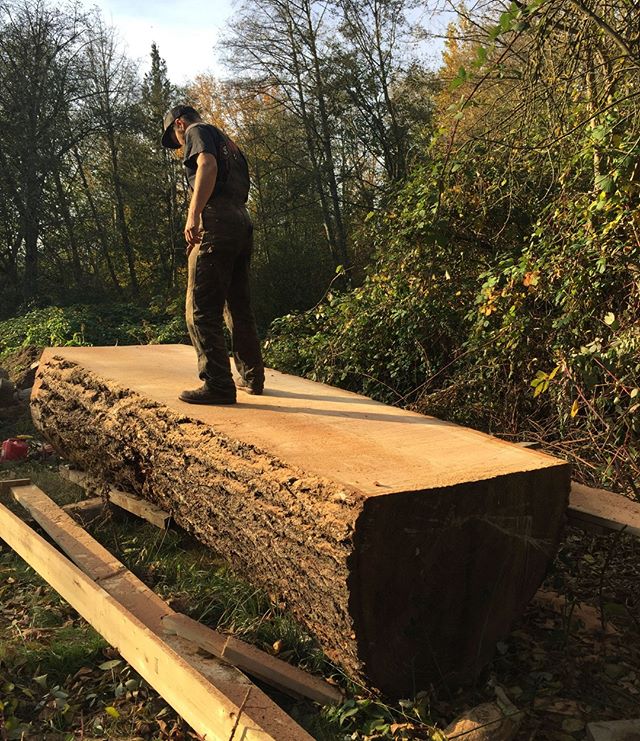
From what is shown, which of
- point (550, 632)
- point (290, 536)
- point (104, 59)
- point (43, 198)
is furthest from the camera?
point (104, 59)

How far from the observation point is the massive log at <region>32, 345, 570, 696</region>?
240 cm

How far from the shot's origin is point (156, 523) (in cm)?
389

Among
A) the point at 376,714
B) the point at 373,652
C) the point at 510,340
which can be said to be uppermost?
the point at 510,340

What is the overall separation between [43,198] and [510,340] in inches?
634

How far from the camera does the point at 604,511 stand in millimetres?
2766

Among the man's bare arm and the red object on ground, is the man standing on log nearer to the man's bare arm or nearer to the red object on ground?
the man's bare arm

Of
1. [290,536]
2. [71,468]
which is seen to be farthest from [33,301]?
[290,536]

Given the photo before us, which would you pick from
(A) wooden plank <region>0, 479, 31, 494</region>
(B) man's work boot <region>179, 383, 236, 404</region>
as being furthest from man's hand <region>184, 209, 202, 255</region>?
(A) wooden plank <region>0, 479, 31, 494</region>

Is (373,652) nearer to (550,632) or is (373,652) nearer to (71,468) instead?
(550,632)

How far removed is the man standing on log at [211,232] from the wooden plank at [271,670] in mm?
1529

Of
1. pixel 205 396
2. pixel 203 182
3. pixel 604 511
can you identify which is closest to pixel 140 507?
pixel 205 396

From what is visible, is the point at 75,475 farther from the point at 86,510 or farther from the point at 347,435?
the point at 347,435

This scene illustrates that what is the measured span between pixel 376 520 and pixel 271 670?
0.80 metres

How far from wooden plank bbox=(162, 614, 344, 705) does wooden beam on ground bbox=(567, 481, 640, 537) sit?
4.16 ft
